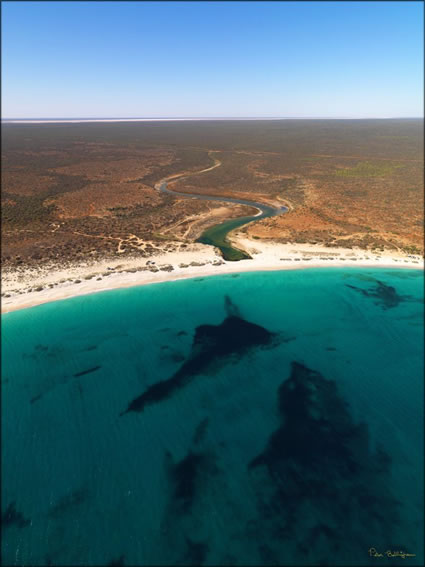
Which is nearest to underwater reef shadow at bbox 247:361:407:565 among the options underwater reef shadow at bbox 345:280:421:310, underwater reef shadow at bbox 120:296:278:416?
underwater reef shadow at bbox 120:296:278:416

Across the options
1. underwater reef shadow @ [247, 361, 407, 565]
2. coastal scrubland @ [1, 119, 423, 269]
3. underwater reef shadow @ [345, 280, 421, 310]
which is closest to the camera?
underwater reef shadow @ [247, 361, 407, 565]

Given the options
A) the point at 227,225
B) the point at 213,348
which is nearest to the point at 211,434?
the point at 213,348

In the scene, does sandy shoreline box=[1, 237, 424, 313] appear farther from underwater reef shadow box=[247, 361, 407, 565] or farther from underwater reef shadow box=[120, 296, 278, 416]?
underwater reef shadow box=[247, 361, 407, 565]

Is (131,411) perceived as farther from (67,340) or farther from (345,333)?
(345,333)

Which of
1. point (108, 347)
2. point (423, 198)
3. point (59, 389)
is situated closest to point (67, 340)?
point (108, 347)

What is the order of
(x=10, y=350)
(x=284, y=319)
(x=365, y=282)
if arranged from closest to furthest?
(x=10, y=350) < (x=284, y=319) < (x=365, y=282)

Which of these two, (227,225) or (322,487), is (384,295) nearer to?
(322,487)
